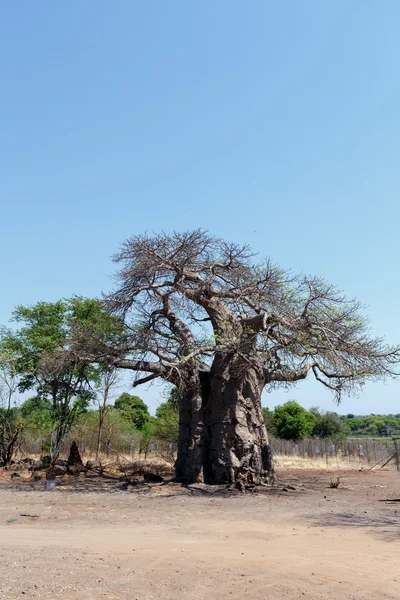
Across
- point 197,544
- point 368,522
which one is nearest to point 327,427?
point 368,522

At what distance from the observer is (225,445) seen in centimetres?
1332

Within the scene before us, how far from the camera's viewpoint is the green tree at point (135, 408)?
40.2m

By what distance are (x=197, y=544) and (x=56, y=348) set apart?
11001 mm

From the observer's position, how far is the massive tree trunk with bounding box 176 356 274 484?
1327cm

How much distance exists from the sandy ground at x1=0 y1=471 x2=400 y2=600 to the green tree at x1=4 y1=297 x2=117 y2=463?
5458 mm

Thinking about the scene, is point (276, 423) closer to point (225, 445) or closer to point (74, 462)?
point (74, 462)

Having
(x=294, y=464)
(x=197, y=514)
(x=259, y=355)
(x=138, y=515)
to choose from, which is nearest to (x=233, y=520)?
(x=197, y=514)

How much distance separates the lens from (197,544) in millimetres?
7012

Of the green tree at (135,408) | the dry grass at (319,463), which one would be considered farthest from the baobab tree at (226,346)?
the green tree at (135,408)

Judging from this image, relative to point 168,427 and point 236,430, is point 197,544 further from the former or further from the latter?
point 168,427

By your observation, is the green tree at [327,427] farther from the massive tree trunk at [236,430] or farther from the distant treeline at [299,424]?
the massive tree trunk at [236,430]

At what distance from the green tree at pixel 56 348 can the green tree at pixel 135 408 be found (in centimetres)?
1938

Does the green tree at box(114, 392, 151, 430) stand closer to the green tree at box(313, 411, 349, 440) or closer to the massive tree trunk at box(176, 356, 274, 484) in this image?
the green tree at box(313, 411, 349, 440)

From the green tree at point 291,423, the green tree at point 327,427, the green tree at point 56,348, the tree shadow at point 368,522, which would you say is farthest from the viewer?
the green tree at point 327,427
